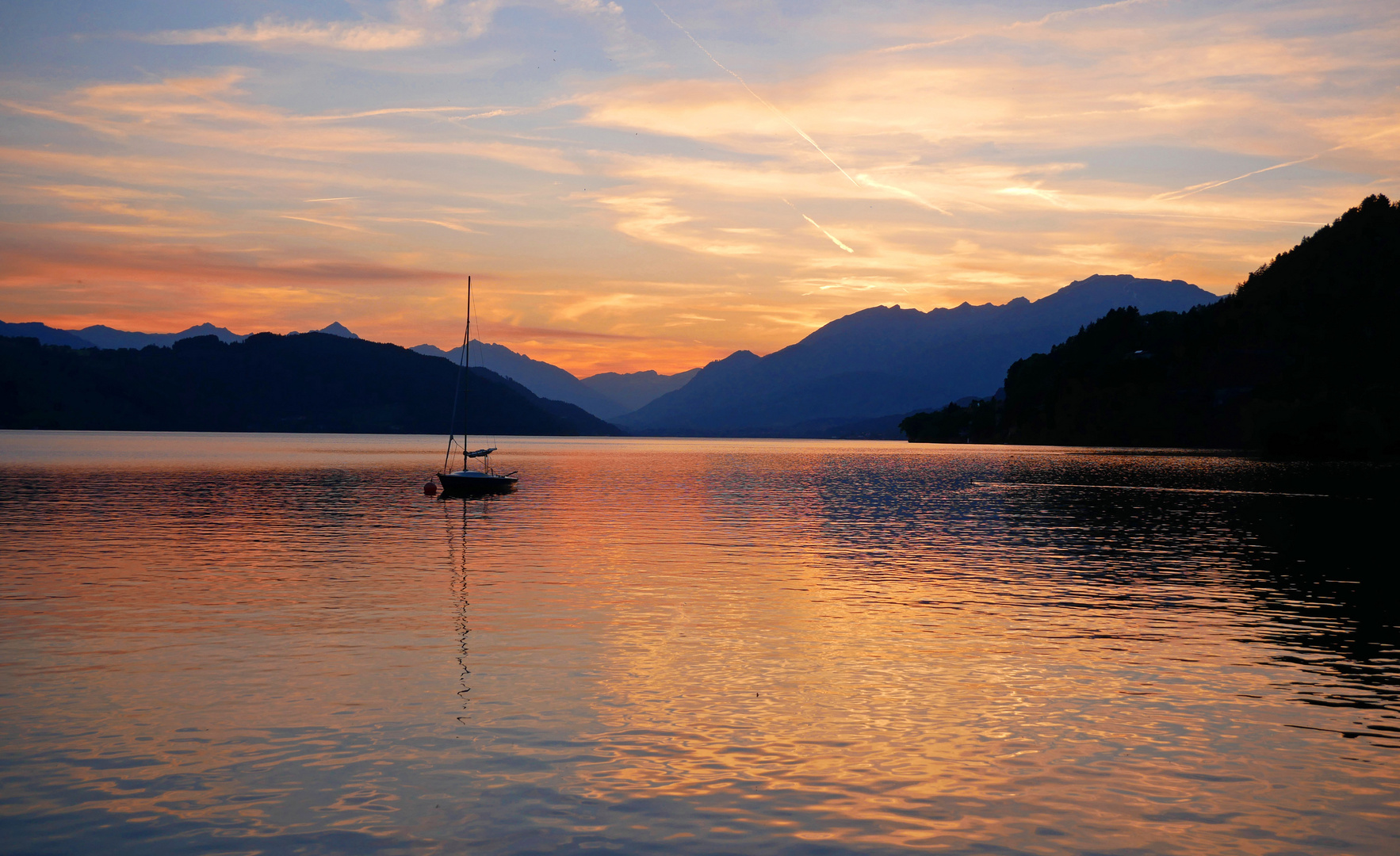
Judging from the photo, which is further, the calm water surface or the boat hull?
the boat hull

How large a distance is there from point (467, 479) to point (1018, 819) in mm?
80873

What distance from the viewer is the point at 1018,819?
15.5m

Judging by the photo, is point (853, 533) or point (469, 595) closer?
point (469, 595)

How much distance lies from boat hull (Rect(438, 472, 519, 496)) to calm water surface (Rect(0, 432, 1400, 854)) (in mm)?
34724

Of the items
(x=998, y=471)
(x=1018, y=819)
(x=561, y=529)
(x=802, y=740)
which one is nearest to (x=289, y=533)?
(x=561, y=529)

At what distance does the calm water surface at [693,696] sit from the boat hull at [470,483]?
34.7m

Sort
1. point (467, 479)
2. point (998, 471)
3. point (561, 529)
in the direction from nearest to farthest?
point (561, 529)
point (467, 479)
point (998, 471)

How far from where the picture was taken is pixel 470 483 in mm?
92375

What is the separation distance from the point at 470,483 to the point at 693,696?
72618 mm

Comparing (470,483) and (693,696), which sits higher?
(470,483)

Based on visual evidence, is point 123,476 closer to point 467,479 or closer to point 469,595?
point 467,479

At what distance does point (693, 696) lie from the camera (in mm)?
22891

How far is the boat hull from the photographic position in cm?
9194

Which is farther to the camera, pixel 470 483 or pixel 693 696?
pixel 470 483
